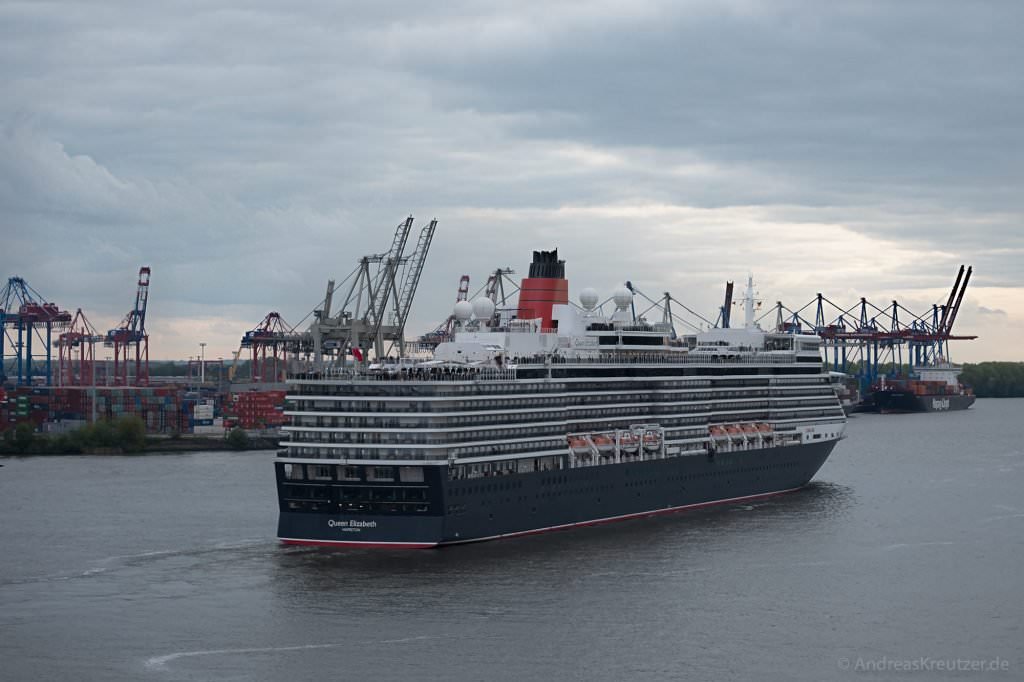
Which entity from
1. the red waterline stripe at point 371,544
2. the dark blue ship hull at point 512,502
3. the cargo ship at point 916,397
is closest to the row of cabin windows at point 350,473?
the dark blue ship hull at point 512,502

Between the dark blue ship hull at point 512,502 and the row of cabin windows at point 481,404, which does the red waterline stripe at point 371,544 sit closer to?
the dark blue ship hull at point 512,502

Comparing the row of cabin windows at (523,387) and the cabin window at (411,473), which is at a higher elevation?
the row of cabin windows at (523,387)

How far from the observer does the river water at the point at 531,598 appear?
3469 cm

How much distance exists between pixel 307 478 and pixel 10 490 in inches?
1211

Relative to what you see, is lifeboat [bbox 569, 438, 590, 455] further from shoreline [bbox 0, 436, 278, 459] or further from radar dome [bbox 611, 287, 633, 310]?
shoreline [bbox 0, 436, 278, 459]

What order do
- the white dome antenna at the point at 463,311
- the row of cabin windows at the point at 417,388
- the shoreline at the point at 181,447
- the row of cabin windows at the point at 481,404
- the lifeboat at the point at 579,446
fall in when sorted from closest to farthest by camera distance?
the row of cabin windows at the point at 481,404 → the row of cabin windows at the point at 417,388 → the lifeboat at the point at 579,446 → the white dome antenna at the point at 463,311 → the shoreline at the point at 181,447

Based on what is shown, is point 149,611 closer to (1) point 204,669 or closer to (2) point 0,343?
(1) point 204,669

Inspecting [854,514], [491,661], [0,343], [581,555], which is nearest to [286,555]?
[581,555]

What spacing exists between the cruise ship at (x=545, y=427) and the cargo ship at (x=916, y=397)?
109 metres

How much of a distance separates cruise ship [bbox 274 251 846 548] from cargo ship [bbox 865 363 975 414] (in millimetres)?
108604

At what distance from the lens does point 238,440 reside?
4257 inches

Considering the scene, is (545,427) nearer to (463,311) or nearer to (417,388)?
(417,388)

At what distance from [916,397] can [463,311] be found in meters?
131

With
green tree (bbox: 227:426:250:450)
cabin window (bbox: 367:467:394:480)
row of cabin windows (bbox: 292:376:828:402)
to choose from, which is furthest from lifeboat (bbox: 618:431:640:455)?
green tree (bbox: 227:426:250:450)
